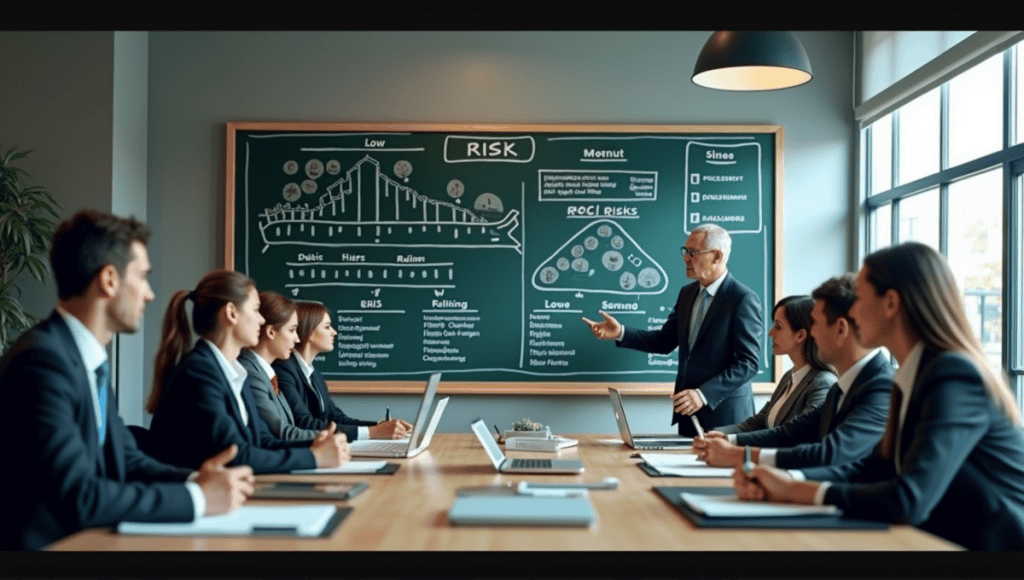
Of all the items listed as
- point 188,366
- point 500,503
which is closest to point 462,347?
point 188,366

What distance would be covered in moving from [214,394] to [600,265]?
3.06 metres

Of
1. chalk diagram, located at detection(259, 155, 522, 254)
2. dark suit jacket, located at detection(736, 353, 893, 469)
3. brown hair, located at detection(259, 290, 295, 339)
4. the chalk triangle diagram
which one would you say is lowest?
dark suit jacket, located at detection(736, 353, 893, 469)

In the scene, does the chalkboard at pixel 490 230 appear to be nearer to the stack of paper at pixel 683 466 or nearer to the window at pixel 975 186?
the window at pixel 975 186

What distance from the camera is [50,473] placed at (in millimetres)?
1658

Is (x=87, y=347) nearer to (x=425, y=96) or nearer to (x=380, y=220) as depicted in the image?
(x=380, y=220)

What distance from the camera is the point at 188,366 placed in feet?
8.16

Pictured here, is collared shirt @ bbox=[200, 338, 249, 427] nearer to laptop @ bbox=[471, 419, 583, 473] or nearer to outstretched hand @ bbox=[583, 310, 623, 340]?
laptop @ bbox=[471, 419, 583, 473]

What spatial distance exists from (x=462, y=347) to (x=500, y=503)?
10.7ft

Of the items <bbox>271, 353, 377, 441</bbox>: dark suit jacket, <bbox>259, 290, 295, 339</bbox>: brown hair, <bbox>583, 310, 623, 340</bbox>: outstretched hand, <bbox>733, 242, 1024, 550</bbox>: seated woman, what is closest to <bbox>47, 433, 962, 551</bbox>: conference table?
<bbox>733, 242, 1024, 550</bbox>: seated woman

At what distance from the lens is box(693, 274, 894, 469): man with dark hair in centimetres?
244

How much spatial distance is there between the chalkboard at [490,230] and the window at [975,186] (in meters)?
0.72

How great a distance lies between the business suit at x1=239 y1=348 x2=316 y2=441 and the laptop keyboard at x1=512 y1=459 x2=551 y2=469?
2.41 feet

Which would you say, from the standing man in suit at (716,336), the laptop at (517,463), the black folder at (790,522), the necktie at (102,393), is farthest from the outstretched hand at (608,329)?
the necktie at (102,393)
